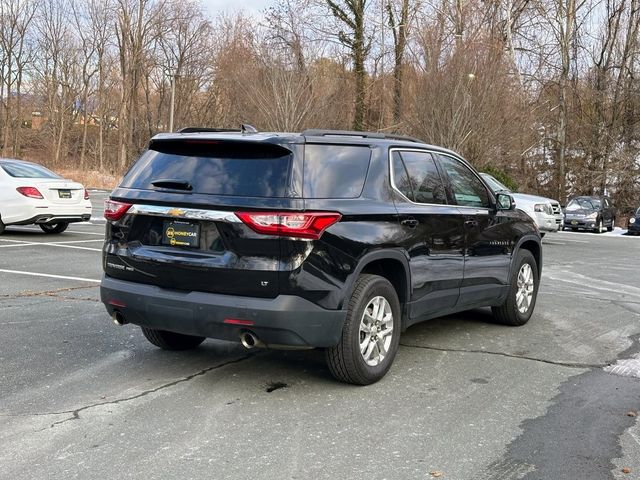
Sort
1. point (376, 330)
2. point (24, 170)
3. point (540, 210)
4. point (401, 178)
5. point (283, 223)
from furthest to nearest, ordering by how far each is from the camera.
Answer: point (540, 210) → point (24, 170) → point (401, 178) → point (376, 330) → point (283, 223)

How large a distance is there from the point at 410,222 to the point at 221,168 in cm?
151

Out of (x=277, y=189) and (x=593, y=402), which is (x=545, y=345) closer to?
(x=593, y=402)

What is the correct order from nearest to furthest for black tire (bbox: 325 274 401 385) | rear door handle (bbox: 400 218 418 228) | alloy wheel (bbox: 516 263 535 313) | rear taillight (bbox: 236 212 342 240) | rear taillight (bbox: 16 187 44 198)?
rear taillight (bbox: 236 212 342 240) → black tire (bbox: 325 274 401 385) → rear door handle (bbox: 400 218 418 228) → alloy wheel (bbox: 516 263 535 313) → rear taillight (bbox: 16 187 44 198)

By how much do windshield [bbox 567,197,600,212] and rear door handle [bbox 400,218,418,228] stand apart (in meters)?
24.6

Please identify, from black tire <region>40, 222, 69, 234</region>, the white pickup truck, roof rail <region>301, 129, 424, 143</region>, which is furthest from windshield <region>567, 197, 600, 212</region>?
roof rail <region>301, 129, 424, 143</region>

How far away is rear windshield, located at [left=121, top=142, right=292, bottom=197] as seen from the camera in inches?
180

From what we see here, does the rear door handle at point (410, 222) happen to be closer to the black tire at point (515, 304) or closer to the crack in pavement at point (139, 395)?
the crack in pavement at point (139, 395)

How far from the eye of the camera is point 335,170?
15.8ft

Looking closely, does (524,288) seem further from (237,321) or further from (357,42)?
(357,42)

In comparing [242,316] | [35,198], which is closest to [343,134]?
[242,316]

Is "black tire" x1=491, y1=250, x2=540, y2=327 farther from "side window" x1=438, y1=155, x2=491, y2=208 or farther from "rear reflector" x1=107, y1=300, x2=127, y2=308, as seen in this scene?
"rear reflector" x1=107, y1=300, x2=127, y2=308

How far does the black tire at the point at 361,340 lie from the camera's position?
475cm

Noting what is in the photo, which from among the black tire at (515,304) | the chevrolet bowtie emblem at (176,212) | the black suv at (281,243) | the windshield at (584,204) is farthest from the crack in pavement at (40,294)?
the windshield at (584,204)

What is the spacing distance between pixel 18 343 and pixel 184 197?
241 cm
